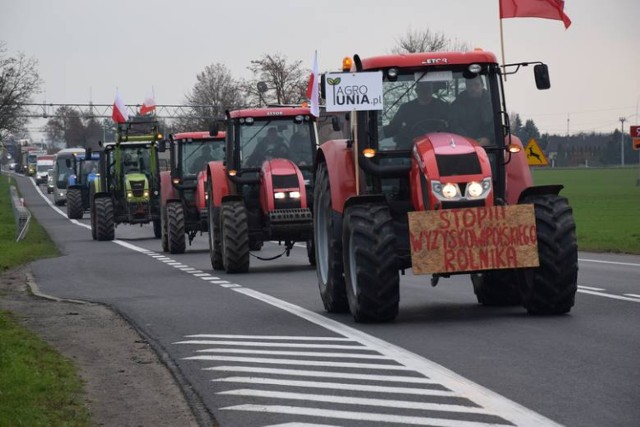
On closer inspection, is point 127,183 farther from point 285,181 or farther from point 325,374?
point 325,374

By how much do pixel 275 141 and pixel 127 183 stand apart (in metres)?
16.4

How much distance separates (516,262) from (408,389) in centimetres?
437

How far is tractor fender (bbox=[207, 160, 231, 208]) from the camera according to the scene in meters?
26.2

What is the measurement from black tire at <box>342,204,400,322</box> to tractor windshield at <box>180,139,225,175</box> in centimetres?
1924

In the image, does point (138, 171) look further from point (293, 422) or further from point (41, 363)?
point (293, 422)

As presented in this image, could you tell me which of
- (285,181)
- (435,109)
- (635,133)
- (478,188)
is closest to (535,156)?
(635,133)

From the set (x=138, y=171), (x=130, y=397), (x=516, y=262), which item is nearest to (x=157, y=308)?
(x=516, y=262)

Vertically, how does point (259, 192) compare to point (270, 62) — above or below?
below

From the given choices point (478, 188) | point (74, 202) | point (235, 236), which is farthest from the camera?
point (74, 202)

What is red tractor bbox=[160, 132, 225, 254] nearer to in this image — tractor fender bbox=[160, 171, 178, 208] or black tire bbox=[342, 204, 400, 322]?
tractor fender bbox=[160, 171, 178, 208]

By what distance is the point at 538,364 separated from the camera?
1090 centimetres

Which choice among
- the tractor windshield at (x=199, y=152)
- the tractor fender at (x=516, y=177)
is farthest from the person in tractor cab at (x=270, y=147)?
the tractor fender at (x=516, y=177)

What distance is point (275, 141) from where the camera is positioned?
1029 inches

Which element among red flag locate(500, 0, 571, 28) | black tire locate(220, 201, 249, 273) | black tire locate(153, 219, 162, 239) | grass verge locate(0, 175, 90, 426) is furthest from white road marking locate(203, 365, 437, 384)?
black tire locate(153, 219, 162, 239)
